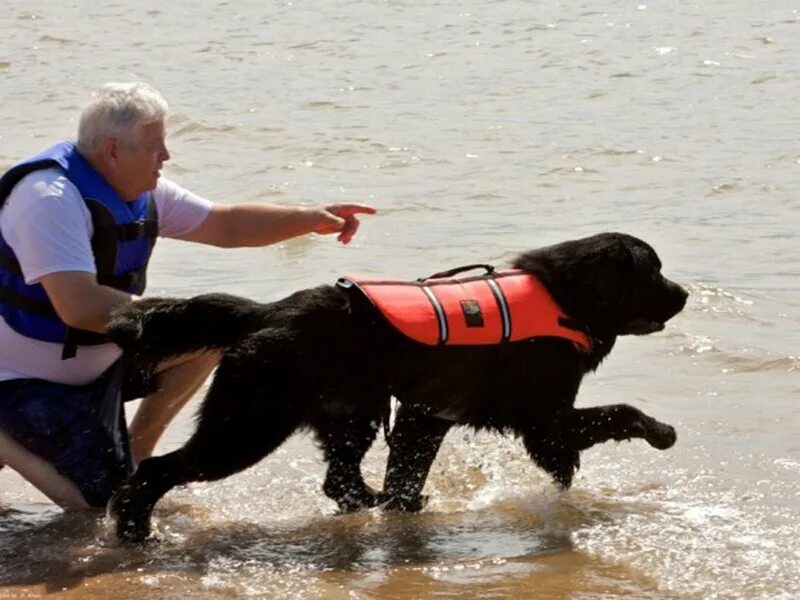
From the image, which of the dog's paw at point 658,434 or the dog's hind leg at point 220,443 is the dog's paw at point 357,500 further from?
the dog's paw at point 658,434

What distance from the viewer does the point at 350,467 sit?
5.15m

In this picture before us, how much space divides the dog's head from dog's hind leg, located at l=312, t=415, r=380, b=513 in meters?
0.76

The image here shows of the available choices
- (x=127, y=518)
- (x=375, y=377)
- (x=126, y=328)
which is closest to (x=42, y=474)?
(x=127, y=518)

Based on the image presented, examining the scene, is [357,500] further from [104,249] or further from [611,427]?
[104,249]

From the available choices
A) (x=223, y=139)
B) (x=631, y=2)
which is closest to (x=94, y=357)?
(x=223, y=139)

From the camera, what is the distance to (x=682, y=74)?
1380 centimetres

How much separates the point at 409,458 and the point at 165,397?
0.92 m

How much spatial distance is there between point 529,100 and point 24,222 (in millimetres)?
8918

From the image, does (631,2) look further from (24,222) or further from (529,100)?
(24,222)

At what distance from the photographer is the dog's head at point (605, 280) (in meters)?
5.01

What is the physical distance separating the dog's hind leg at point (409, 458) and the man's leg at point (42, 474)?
1048 mm

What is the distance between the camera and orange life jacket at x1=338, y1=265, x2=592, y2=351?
4668 mm

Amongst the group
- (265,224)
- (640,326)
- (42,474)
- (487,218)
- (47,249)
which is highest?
(47,249)

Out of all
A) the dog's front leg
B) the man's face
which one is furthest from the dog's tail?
the dog's front leg
